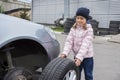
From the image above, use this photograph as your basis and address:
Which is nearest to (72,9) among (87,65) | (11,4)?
(11,4)

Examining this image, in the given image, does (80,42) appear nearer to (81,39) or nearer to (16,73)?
(81,39)

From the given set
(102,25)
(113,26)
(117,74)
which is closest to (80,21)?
(117,74)

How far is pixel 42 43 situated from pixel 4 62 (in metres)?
0.55

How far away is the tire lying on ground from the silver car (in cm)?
43

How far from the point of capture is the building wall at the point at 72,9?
23188mm

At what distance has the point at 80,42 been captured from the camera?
426 cm

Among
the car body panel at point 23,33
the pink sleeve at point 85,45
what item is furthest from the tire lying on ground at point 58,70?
the car body panel at point 23,33

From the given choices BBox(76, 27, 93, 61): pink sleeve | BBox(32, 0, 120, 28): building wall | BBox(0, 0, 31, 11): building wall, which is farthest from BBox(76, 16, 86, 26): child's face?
BBox(0, 0, 31, 11): building wall

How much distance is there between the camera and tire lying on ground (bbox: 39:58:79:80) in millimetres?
3553

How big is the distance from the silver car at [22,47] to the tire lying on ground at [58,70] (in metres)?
0.43

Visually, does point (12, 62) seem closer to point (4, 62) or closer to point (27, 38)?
point (4, 62)

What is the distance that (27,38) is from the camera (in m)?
3.89

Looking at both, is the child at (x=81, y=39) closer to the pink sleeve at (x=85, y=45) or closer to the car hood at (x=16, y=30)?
the pink sleeve at (x=85, y=45)

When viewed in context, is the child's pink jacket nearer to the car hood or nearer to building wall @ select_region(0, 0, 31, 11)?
the car hood
